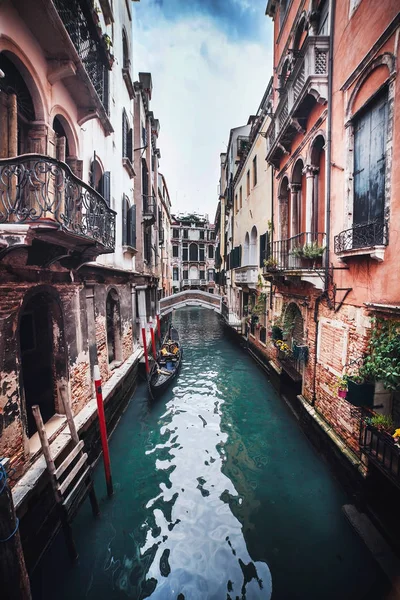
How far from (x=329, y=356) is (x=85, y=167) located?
5.99 m

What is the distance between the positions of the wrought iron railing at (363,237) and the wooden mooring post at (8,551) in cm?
476

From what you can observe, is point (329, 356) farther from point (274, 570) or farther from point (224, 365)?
point (224, 365)

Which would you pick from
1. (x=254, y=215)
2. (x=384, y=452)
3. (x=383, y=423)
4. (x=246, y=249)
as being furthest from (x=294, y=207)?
(x=384, y=452)

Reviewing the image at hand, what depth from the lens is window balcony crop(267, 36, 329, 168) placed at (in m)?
5.26

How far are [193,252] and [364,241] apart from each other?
36779 mm

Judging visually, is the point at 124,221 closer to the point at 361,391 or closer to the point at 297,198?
the point at 297,198

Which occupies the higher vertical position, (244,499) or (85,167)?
(85,167)

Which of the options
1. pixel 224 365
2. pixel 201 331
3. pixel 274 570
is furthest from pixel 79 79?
pixel 201 331

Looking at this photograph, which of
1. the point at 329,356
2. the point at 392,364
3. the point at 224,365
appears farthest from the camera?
the point at 224,365

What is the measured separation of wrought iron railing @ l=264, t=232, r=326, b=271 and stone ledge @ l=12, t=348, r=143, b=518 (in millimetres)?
4920

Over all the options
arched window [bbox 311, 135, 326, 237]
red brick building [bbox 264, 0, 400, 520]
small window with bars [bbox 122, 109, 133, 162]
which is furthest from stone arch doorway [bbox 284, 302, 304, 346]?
small window with bars [bbox 122, 109, 133, 162]

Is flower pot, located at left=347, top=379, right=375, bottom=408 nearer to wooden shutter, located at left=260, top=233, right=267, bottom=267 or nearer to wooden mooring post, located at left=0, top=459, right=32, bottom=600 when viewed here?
wooden mooring post, located at left=0, top=459, right=32, bottom=600

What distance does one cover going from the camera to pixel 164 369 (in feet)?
32.2

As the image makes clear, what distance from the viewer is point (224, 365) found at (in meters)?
11.8
